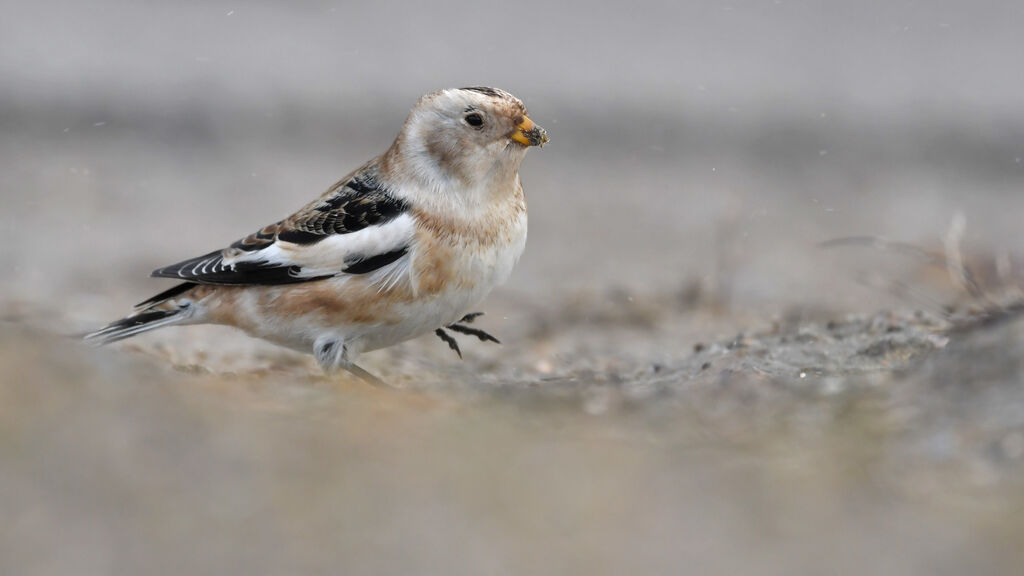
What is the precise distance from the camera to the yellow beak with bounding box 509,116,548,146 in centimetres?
563

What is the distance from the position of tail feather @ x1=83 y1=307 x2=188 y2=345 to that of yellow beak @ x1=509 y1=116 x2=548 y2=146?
1715 millimetres

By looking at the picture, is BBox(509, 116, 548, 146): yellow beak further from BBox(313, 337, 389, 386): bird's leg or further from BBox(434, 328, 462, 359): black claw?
BBox(313, 337, 389, 386): bird's leg

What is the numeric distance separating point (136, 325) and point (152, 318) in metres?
0.08

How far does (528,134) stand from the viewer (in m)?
5.65

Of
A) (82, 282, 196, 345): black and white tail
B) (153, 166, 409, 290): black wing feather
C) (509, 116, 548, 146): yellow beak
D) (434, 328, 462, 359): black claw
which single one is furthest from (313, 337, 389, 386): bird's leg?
(509, 116, 548, 146): yellow beak

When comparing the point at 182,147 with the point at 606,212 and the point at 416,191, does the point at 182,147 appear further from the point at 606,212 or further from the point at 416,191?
the point at 416,191

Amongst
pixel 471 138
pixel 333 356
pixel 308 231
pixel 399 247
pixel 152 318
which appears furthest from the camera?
pixel 152 318

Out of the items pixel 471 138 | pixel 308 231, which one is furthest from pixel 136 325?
pixel 471 138

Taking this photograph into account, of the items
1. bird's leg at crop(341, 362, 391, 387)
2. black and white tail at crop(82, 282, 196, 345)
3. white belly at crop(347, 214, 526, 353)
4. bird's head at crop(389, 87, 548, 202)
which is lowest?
bird's leg at crop(341, 362, 391, 387)

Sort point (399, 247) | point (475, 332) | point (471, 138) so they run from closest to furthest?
point (399, 247) < point (471, 138) < point (475, 332)

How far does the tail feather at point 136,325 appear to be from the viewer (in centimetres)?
608

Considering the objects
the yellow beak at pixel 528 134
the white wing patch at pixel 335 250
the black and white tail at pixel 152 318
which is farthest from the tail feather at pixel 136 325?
the yellow beak at pixel 528 134

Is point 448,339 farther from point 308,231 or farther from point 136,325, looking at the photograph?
point 136,325

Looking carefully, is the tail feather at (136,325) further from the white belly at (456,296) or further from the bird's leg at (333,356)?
the white belly at (456,296)
